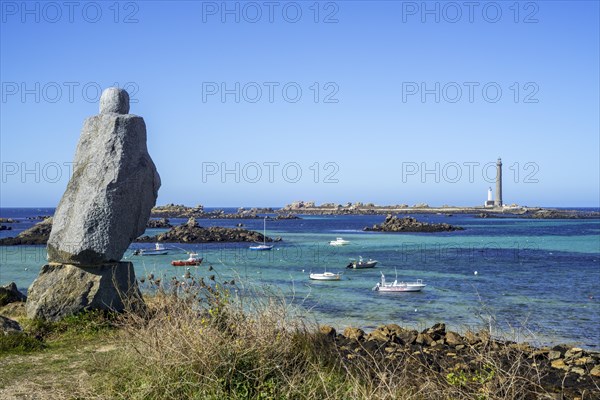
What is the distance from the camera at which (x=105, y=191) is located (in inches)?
431

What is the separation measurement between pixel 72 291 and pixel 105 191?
6.32 feet

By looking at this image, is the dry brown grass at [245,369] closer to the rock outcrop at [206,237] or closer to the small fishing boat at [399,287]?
the small fishing boat at [399,287]

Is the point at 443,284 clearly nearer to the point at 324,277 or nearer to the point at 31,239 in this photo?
the point at 324,277

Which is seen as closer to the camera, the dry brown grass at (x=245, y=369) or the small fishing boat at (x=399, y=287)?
the dry brown grass at (x=245, y=369)

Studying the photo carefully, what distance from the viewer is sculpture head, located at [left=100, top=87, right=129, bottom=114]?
457 inches

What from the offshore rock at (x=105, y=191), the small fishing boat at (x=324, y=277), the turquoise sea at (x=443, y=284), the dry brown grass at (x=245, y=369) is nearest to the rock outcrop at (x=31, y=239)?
the turquoise sea at (x=443, y=284)

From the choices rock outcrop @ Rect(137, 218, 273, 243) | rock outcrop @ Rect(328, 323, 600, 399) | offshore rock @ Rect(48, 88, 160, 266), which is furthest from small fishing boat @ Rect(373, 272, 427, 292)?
rock outcrop @ Rect(137, 218, 273, 243)

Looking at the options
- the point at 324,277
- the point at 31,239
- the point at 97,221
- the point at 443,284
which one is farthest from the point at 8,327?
the point at 31,239

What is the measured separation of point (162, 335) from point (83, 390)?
94 cm

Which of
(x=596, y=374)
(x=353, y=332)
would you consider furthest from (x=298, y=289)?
(x=596, y=374)

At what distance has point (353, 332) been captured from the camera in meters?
14.4

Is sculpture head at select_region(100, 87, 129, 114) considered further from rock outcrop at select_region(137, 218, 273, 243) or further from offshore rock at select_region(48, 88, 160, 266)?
rock outcrop at select_region(137, 218, 273, 243)

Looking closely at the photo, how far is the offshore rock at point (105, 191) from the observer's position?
10.9 m

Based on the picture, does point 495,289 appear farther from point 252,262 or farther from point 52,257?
point 52,257
